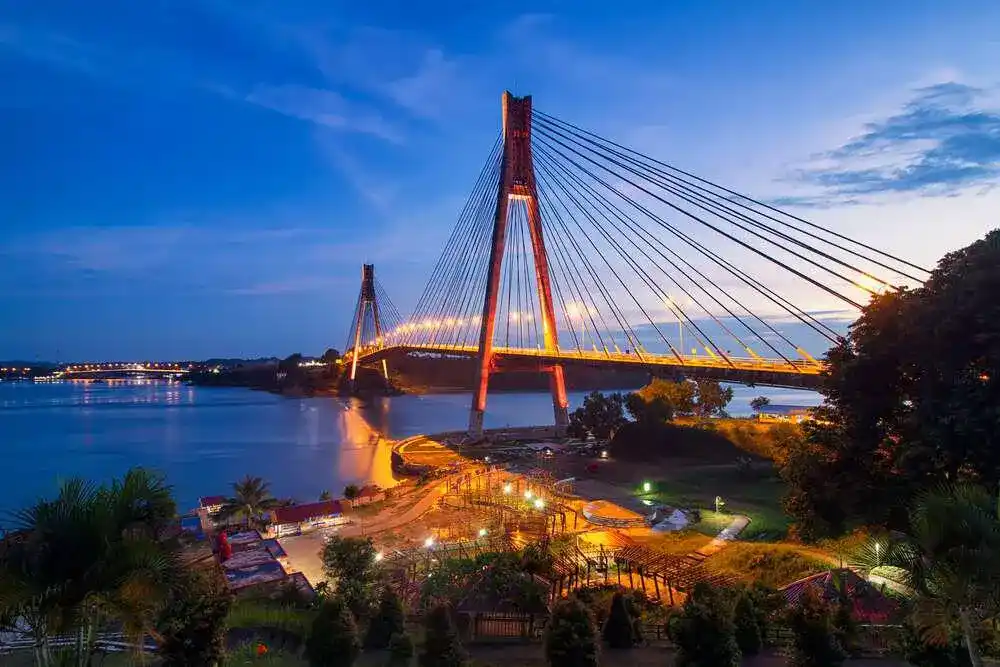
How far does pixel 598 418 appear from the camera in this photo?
2848 cm

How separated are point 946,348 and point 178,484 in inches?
1168

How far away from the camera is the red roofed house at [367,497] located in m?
18.8

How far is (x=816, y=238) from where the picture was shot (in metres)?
14.2

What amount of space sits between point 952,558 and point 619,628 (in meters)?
4.01

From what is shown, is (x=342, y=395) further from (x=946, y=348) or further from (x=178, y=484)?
(x=946, y=348)

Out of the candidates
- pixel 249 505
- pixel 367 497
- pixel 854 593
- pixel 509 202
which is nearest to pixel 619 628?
pixel 854 593

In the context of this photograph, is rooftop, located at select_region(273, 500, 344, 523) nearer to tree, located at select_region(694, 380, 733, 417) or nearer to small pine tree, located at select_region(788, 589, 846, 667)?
small pine tree, located at select_region(788, 589, 846, 667)

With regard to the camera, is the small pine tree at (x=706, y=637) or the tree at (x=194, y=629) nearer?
the tree at (x=194, y=629)

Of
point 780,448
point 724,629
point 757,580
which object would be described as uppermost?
point 780,448

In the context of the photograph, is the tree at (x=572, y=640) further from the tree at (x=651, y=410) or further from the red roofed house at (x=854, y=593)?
the tree at (x=651, y=410)

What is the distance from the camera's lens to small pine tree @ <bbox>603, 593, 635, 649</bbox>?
6867 mm

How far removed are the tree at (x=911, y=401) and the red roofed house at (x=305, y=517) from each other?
40.1ft

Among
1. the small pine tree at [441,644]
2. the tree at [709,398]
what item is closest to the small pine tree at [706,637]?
the small pine tree at [441,644]

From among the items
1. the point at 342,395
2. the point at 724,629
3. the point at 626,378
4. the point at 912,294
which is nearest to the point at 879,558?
the point at 724,629
